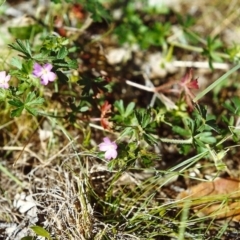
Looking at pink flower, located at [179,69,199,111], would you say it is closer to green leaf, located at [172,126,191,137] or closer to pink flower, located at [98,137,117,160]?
green leaf, located at [172,126,191,137]

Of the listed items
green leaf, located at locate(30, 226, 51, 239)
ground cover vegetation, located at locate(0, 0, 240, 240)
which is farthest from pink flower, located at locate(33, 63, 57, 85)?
green leaf, located at locate(30, 226, 51, 239)

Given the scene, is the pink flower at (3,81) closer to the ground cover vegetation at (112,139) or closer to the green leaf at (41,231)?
the ground cover vegetation at (112,139)

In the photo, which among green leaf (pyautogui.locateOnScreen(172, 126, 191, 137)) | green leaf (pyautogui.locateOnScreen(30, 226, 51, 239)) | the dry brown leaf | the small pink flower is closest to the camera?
green leaf (pyautogui.locateOnScreen(30, 226, 51, 239))

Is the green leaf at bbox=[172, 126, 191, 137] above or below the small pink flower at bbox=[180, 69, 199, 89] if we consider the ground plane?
below

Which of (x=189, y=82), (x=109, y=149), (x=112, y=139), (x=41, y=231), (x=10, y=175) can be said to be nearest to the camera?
(x=41, y=231)

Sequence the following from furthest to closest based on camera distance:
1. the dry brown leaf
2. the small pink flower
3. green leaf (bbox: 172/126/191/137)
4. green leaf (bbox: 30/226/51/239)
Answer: the small pink flower
green leaf (bbox: 172/126/191/137)
the dry brown leaf
green leaf (bbox: 30/226/51/239)

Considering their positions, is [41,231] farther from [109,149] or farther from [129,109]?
[129,109]

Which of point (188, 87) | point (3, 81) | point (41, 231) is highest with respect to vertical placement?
point (3, 81)

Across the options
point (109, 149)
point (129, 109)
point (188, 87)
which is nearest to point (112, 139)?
point (129, 109)
